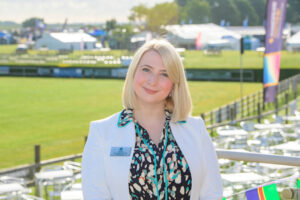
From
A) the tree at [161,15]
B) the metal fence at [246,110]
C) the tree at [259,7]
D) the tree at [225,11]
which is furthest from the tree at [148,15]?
the metal fence at [246,110]

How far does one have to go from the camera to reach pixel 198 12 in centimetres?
11806

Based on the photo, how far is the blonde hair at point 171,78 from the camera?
2510 millimetres

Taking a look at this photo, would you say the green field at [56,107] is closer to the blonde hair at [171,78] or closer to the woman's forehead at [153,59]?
the blonde hair at [171,78]

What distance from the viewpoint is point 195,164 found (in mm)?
2480

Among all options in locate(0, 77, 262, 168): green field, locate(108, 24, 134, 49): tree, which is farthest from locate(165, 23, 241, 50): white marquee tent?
locate(0, 77, 262, 168): green field

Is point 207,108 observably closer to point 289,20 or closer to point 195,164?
point 195,164

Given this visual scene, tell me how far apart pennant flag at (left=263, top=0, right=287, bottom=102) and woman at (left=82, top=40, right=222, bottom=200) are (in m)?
15.7

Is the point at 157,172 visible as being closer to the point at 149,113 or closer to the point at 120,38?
the point at 149,113

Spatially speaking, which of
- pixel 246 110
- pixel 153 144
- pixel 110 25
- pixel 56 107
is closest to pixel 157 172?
pixel 153 144

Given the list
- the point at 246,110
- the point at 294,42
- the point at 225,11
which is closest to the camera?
the point at 246,110

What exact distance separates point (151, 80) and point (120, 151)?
35 cm

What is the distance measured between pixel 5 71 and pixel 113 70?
8925mm

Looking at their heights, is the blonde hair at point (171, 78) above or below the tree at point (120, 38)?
above

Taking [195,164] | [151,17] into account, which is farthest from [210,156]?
[151,17]
